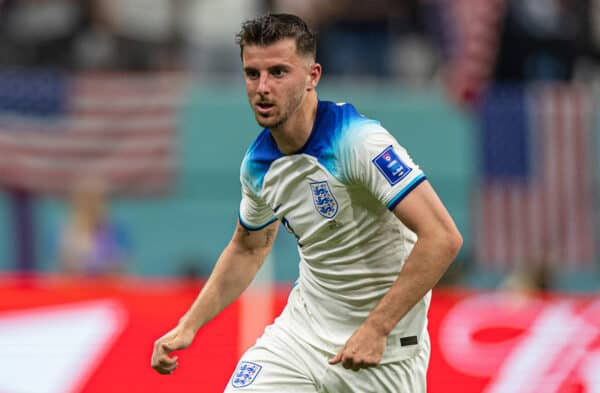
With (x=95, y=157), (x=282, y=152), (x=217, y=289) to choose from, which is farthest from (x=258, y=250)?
(x=95, y=157)

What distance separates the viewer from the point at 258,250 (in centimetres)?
455

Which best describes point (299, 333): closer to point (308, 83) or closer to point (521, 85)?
point (308, 83)

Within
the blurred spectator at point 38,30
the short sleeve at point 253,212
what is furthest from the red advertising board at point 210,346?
the blurred spectator at point 38,30

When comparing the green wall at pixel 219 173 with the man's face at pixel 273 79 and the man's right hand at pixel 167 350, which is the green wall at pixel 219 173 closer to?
the man's right hand at pixel 167 350

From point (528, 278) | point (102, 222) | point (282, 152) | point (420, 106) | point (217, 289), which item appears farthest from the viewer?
point (420, 106)

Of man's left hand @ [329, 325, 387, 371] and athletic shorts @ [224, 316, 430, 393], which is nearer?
man's left hand @ [329, 325, 387, 371]

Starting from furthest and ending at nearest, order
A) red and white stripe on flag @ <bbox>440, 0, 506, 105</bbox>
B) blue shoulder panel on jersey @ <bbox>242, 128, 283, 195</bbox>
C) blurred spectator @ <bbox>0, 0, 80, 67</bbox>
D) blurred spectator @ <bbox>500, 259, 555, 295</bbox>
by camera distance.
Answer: blurred spectator @ <bbox>0, 0, 80, 67</bbox> → red and white stripe on flag @ <bbox>440, 0, 506, 105</bbox> → blurred spectator @ <bbox>500, 259, 555, 295</bbox> → blue shoulder panel on jersey @ <bbox>242, 128, 283, 195</bbox>

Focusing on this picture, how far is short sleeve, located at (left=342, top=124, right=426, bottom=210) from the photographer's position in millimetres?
3746

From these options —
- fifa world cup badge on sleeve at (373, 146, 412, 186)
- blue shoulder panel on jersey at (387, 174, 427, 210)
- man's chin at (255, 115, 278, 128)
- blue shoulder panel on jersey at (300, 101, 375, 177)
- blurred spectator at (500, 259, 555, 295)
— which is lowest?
blurred spectator at (500, 259, 555, 295)

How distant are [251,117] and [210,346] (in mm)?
6038

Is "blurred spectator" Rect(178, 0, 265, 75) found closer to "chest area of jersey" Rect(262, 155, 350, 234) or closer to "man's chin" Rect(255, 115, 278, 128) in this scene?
"chest area of jersey" Rect(262, 155, 350, 234)

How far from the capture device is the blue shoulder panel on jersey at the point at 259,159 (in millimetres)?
4113

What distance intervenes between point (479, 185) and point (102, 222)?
442cm

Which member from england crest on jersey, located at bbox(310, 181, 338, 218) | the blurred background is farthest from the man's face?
the blurred background
